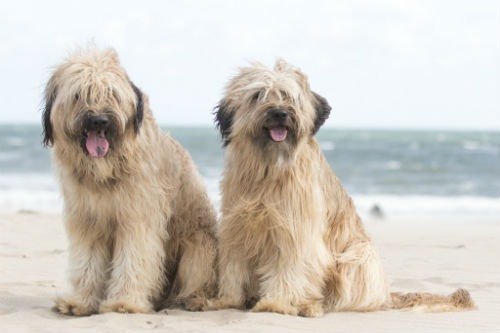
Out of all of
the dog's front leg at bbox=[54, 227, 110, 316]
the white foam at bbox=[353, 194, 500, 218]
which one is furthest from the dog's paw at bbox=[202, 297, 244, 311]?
the white foam at bbox=[353, 194, 500, 218]

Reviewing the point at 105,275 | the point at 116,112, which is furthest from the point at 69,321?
the point at 116,112

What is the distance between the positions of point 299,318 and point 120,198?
1.54 m

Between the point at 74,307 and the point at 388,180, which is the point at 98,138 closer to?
the point at 74,307

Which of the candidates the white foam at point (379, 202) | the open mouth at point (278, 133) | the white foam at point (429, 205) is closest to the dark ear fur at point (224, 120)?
the open mouth at point (278, 133)

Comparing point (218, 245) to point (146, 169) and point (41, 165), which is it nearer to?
point (146, 169)

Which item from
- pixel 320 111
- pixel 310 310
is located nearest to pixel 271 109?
pixel 320 111

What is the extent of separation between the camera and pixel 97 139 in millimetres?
5754

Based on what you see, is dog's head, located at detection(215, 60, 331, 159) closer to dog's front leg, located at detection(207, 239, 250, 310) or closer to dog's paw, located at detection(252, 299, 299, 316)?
dog's front leg, located at detection(207, 239, 250, 310)

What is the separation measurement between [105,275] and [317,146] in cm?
187

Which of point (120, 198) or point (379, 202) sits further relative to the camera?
point (379, 202)

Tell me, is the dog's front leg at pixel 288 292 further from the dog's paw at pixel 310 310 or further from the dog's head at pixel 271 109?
the dog's head at pixel 271 109

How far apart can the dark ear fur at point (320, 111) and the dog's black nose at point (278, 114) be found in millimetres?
352

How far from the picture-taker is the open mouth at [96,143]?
574cm

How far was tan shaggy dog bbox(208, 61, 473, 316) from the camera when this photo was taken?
600 cm
